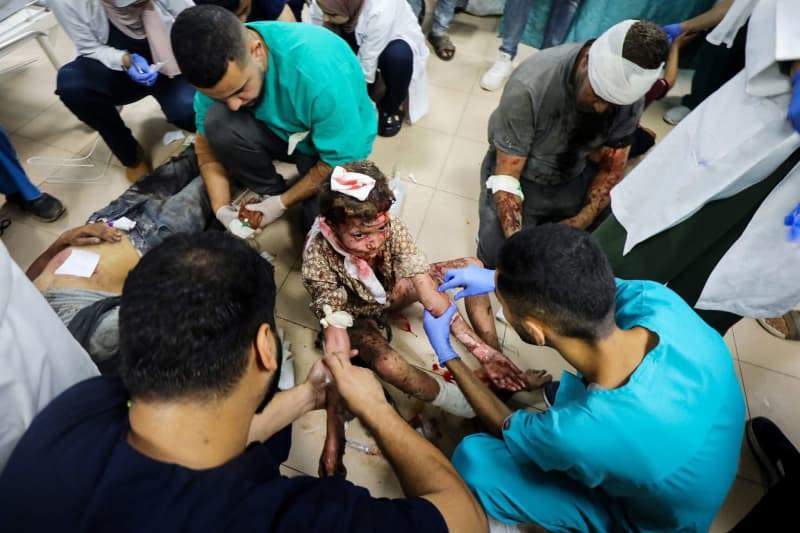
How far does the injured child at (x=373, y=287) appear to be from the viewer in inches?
49.2

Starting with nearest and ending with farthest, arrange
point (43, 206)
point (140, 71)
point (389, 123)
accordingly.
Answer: point (140, 71), point (43, 206), point (389, 123)

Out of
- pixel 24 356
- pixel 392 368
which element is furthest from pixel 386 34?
pixel 24 356

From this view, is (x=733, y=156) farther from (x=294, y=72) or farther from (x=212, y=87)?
(x=212, y=87)

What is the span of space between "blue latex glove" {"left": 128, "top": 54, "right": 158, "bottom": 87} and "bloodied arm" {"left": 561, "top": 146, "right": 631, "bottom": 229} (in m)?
2.06

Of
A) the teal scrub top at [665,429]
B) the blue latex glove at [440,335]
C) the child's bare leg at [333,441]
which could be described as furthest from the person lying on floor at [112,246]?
the teal scrub top at [665,429]

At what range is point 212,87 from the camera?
143 cm

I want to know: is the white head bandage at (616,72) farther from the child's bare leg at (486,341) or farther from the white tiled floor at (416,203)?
the white tiled floor at (416,203)

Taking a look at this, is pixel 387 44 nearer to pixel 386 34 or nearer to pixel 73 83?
pixel 386 34

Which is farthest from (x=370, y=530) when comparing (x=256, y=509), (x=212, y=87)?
(x=212, y=87)

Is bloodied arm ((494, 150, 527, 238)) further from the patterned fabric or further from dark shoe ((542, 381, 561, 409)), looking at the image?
dark shoe ((542, 381, 561, 409))

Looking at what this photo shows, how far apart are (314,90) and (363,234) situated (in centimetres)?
70

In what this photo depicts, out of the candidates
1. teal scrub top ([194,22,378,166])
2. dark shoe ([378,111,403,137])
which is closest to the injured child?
teal scrub top ([194,22,378,166])

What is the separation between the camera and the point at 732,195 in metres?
1.25

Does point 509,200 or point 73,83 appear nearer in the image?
point 509,200
